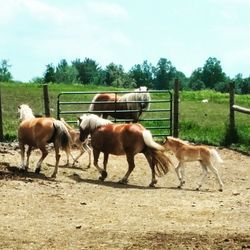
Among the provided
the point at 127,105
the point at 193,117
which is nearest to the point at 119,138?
the point at 127,105

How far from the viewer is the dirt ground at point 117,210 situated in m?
6.92

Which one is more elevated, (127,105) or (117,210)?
(127,105)

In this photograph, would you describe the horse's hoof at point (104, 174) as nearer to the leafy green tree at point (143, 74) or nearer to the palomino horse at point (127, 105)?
the palomino horse at point (127, 105)

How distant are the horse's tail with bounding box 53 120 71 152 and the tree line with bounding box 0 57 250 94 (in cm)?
7094

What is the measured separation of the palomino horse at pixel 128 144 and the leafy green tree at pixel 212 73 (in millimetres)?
107933

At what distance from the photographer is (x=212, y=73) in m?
122

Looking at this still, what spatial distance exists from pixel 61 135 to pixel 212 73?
11204 centimetres

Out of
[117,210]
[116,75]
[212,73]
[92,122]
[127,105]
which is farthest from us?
[212,73]

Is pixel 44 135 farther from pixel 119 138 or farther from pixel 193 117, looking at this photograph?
pixel 193 117

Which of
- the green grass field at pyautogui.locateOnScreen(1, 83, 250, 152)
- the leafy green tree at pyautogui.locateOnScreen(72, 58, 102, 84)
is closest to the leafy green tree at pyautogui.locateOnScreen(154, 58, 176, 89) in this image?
the leafy green tree at pyautogui.locateOnScreen(72, 58, 102, 84)

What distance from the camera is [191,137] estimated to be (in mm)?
17094

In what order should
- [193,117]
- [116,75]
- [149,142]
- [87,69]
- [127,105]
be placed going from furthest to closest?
[87,69], [116,75], [193,117], [127,105], [149,142]

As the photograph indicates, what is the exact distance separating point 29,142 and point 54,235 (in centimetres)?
519

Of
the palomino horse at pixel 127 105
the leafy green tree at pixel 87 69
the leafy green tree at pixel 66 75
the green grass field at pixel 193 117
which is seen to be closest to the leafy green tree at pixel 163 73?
the leafy green tree at pixel 87 69
